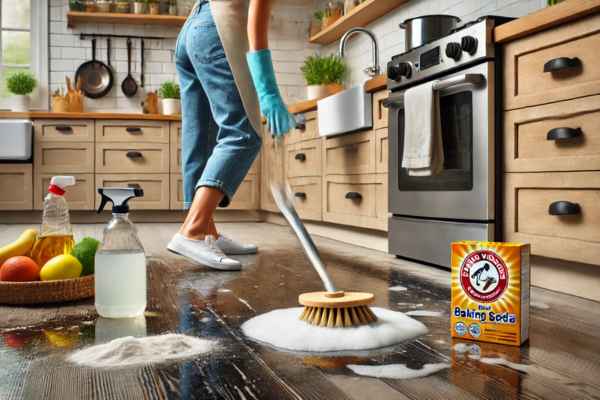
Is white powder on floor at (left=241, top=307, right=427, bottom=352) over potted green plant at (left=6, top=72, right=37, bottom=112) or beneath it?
beneath

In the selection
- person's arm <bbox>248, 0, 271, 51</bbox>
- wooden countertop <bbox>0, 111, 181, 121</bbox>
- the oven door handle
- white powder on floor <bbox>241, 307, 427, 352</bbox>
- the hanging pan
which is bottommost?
white powder on floor <bbox>241, 307, 427, 352</bbox>

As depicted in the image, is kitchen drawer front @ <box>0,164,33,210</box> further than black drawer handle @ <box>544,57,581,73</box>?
Yes

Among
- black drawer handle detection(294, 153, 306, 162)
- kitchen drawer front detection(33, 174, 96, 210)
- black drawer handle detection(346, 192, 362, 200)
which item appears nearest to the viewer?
black drawer handle detection(346, 192, 362, 200)

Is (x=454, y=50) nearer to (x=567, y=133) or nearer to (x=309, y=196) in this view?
(x=567, y=133)

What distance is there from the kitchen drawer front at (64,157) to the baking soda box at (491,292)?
163 inches

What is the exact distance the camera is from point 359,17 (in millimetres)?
4371

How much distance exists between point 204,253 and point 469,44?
1186 millimetres

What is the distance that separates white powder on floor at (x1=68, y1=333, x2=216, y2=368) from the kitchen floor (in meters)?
0.03

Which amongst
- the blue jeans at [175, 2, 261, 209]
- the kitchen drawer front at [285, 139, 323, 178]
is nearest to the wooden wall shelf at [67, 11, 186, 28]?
the kitchen drawer front at [285, 139, 323, 178]

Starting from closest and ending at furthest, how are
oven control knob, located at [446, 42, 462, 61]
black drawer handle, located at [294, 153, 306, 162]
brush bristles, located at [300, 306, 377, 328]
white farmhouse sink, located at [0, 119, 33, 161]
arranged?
brush bristles, located at [300, 306, 377, 328]
oven control knob, located at [446, 42, 462, 61]
black drawer handle, located at [294, 153, 306, 162]
white farmhouse sink, located at [0, 119, 33, 161]

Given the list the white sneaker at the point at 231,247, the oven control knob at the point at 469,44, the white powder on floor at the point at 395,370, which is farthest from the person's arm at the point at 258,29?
the white sneaker at the point at 231,247

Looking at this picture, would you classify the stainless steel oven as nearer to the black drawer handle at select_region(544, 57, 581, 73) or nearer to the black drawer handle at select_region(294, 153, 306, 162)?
the black drawer handle at select_region(544, 57, 581, 73)

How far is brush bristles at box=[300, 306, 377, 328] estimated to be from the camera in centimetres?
120

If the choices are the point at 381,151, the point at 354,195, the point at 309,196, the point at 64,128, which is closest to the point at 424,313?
the point at 381,151
